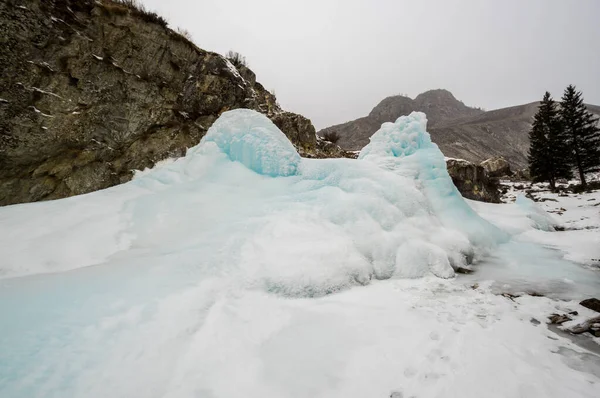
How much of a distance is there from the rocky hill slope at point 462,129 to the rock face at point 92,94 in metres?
36.8

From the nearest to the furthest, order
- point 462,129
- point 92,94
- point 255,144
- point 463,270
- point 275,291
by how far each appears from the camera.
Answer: point 275,291 < point 463,270 < point 255,144 < point 92,94 < point 462,129

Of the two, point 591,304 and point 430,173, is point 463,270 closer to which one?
point 591,304

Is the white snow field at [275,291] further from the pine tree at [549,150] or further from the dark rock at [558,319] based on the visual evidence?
the pine tree at [549,150]

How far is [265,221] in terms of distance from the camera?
13.9 ft

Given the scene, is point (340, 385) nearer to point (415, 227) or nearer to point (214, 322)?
point (214, 322)

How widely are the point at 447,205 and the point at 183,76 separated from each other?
9312mm

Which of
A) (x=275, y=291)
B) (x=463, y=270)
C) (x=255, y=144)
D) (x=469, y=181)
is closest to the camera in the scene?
(x=275, y=291)

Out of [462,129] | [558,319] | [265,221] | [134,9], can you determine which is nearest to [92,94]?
[134,9]

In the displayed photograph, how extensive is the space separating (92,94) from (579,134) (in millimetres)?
28657

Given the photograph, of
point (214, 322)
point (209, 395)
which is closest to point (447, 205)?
point (214, 322)

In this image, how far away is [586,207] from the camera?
10227 millimetres

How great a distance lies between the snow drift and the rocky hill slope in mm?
36656

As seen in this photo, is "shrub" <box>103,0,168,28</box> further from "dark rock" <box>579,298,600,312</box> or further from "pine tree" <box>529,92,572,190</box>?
"pine tree" <box>529,92,572,190</box>

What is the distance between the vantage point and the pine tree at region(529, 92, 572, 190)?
1898 cm
